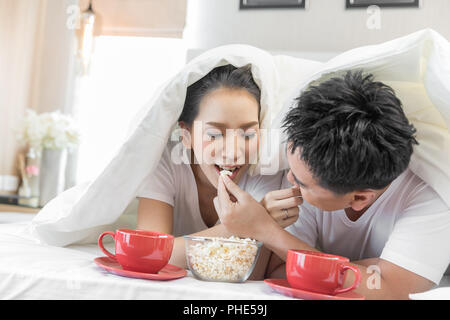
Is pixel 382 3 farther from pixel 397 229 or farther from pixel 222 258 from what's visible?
pixel 222 258

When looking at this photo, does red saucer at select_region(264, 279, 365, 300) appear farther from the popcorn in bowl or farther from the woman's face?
the woman's face

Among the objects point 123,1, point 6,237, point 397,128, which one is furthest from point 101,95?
point 397,128

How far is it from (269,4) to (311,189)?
1.61m

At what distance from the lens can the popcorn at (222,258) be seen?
80 cm

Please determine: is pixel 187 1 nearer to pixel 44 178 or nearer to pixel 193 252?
pixel 44 178

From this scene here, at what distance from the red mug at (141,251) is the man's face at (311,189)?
0.28 m

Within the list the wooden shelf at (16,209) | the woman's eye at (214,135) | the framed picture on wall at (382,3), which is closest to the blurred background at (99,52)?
the framed picture on wall at (382,3)

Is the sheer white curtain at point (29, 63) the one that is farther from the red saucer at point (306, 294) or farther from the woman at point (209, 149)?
the red saucer at point (306, 294)

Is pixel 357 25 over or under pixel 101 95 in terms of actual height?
over

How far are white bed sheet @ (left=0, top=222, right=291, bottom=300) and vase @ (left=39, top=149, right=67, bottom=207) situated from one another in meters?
1.66

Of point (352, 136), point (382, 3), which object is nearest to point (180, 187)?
point (352, 136)

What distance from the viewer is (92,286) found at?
710 mm
